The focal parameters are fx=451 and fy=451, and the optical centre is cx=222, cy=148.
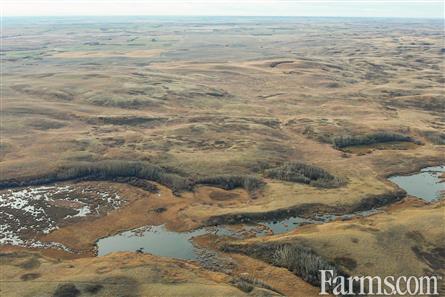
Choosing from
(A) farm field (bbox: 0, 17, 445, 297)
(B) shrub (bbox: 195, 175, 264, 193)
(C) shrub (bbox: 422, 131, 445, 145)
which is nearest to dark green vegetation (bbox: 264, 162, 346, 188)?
(A) farm field (bbox: 0, 17, 445, 297)

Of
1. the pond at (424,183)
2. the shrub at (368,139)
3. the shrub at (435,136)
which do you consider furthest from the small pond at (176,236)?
the shrub at (435,136)

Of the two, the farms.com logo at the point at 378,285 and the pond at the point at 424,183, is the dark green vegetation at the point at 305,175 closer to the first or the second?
the pond at the point at 424,183

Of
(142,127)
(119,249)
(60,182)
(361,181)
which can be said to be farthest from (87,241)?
(142,127)

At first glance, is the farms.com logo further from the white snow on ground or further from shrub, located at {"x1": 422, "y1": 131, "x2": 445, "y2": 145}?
shrub, located at {"x1": 422, "y1": 131, "x2": 445, "y2": 145}

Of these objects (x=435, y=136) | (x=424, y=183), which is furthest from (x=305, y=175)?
(x=435, y=136)

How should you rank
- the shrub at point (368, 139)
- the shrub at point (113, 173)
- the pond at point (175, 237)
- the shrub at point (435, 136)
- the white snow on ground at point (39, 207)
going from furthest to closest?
the shrub at point (435, 136), the shrub at point (368, 139), the shrub at point (113, 173), the white snow on ground at point (39, 207), the pond at point (175, 237)

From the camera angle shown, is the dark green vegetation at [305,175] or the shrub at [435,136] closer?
the dark green vegetation at [305,175]

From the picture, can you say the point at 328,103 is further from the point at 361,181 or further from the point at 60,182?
the point at 60,182
